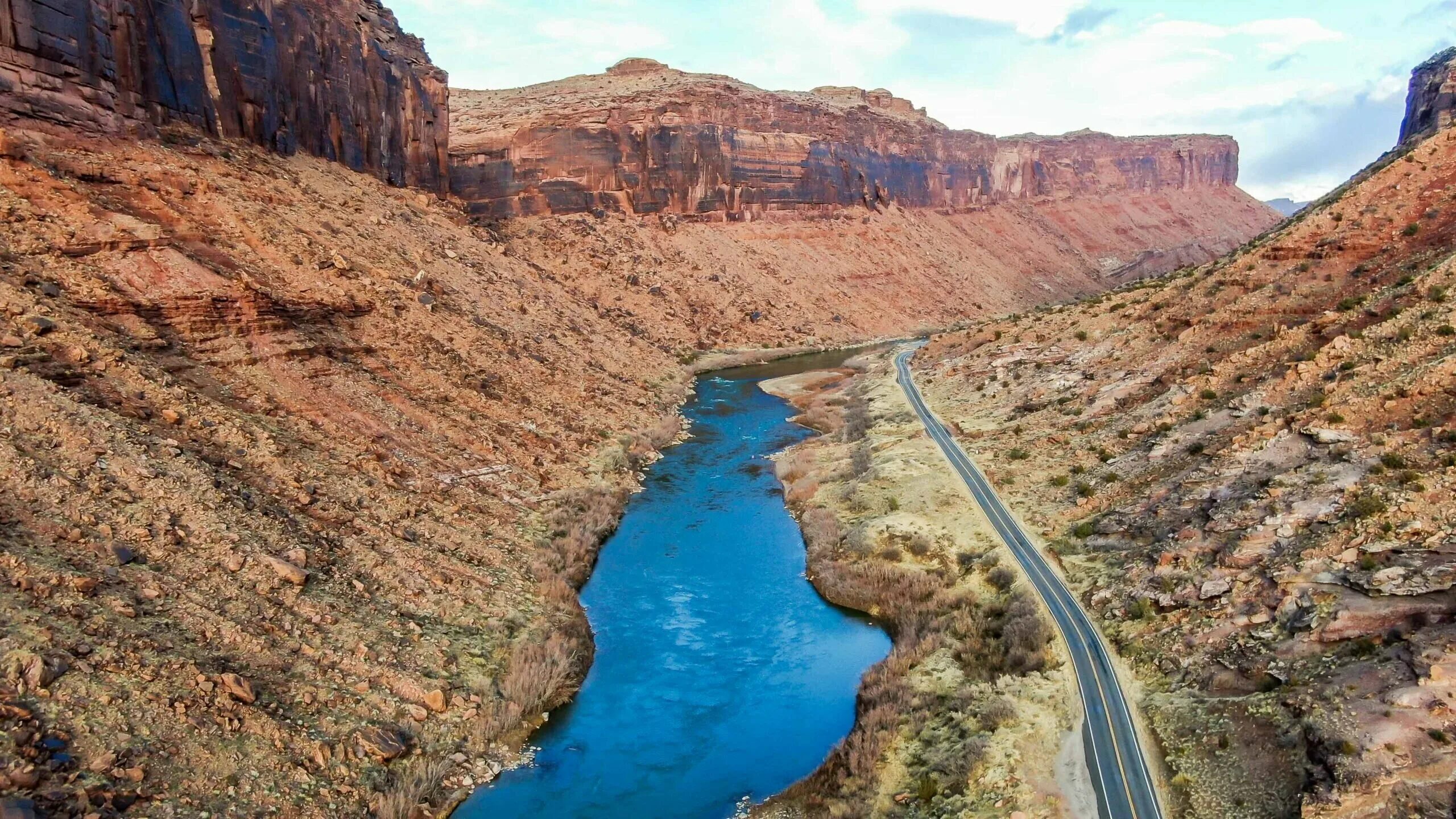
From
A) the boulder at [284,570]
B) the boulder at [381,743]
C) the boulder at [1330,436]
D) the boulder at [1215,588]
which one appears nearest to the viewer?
the boulder at [381,743]

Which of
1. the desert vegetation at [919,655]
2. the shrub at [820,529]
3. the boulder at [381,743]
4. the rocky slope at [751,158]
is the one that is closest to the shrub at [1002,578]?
the desert vegetation at [919,655]

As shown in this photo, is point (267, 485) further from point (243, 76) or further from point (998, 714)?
point (243, 76)

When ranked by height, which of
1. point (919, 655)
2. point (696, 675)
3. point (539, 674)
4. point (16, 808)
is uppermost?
point (16, 808)

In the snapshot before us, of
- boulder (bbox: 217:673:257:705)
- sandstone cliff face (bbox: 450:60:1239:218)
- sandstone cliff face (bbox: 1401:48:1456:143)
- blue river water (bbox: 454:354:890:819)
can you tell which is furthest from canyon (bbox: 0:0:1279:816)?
sandstone cliff face (bbox: 1401:48:1456:143)

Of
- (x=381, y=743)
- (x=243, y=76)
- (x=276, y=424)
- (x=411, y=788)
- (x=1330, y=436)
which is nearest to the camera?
(x=411, y=788)

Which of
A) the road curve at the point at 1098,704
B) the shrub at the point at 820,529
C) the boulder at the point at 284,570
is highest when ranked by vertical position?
the boulder at the point at 284,570

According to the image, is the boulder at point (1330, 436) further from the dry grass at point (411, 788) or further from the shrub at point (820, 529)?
the dry grass at point (411, 788)

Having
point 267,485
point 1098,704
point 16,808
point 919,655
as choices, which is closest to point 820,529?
point 919,655
